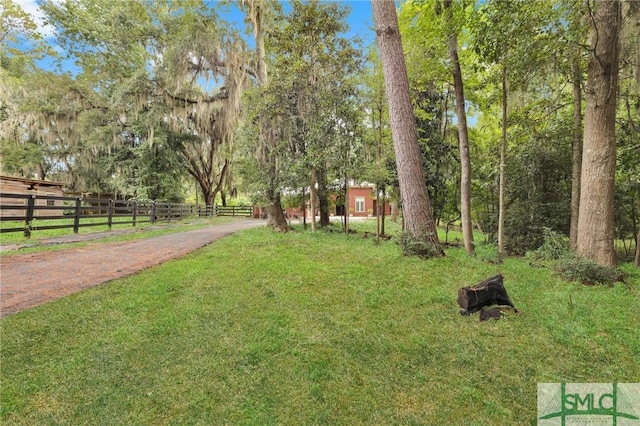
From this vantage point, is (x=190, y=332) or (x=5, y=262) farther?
(x=5, y=262)

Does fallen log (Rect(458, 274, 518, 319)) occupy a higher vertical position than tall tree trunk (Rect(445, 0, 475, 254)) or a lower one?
lower

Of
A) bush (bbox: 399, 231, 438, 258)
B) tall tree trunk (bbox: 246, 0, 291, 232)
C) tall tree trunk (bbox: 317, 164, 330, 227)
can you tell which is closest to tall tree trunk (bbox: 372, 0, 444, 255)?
bush (bbox: 399, 231, 438, 258)

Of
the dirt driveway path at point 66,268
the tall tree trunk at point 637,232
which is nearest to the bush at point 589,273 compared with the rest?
the tall tree trunk at point 637,232

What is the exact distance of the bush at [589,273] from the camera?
4.47 meters

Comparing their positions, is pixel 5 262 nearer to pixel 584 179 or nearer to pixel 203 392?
pixel 203 392

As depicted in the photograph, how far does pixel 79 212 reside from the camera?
31.5 feet

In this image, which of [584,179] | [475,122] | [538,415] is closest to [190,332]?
[538,415]

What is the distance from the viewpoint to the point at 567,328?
3.08 meters

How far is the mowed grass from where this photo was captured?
2.09 metres

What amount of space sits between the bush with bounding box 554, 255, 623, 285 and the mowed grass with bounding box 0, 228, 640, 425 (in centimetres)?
18

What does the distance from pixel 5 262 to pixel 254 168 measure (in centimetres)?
743

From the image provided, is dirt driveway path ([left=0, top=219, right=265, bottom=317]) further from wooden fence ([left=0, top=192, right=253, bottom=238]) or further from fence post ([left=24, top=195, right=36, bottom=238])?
fence post ([left=24, top=195, right=36, bottom=238])

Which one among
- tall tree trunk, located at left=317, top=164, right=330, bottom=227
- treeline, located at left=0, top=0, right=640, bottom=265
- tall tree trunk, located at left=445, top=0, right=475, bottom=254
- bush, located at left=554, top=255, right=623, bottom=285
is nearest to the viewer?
bush, located at left=554, top=255, right=623, bottom=285

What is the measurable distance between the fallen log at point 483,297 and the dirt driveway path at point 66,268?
506 cm
